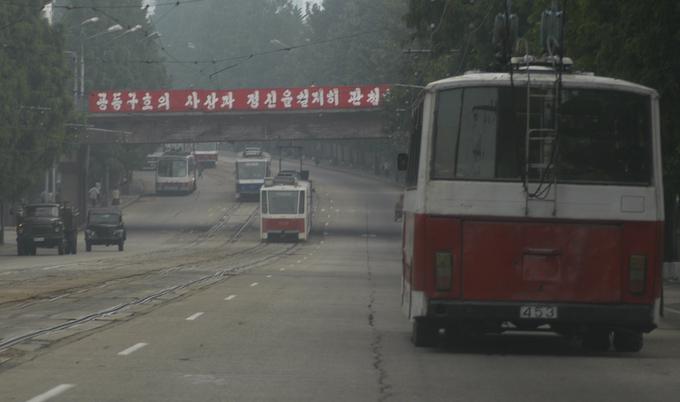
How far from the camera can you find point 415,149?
17938 mm

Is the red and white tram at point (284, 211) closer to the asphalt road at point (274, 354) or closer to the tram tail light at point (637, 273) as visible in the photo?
the asphalt road at point (274, 354)

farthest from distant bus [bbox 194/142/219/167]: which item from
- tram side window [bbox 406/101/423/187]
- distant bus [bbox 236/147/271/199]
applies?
tram side window [bbox 406/101/423/187]

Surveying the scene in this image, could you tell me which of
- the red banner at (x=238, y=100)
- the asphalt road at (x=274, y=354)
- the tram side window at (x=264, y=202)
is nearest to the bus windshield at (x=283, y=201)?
the tram side window at (x=264, y=202)

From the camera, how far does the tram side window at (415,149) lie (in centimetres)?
1730

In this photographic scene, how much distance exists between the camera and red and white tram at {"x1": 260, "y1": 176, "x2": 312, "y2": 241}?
79.1 metres

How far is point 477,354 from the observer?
666 inches

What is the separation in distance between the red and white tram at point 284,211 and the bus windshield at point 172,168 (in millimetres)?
36358

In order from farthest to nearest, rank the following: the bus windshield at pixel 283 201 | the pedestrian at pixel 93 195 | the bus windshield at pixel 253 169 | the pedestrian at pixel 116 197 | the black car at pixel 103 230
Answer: the bus windshield at pixel 253 169 → the pedestrian at pixel 116 197 → the pedestrian at pixel 93 195 → the bus windshield at pixel 283 201 → the black car at pixel 103 230

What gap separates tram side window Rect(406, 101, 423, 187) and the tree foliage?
49.6m

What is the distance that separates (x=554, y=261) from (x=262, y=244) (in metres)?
60.2

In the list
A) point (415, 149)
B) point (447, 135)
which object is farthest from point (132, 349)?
point (447, 135)

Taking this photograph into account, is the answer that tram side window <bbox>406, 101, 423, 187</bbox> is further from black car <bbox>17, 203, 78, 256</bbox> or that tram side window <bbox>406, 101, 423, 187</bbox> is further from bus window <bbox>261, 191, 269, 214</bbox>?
bus window <bbox>261, 191, 269, 214</bbox>

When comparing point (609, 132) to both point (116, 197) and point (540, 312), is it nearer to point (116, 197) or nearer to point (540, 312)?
point (540, 312)

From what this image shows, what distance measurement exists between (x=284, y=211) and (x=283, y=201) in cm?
69
